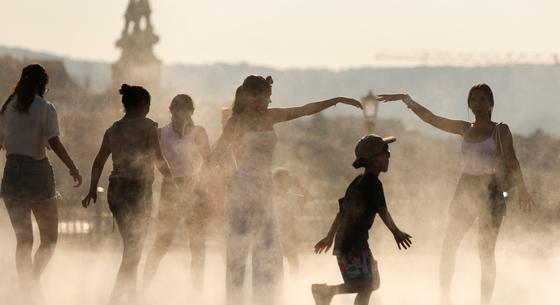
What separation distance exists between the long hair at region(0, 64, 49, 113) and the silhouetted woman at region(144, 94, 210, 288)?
1507mm

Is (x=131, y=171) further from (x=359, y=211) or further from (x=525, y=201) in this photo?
(x=525, y=201)

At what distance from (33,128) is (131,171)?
937 millimetres

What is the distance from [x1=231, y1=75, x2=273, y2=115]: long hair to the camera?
417 inches

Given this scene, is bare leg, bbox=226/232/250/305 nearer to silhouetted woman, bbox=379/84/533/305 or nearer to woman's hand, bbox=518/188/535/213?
silhouetted woman, bbox=379/84/533/305

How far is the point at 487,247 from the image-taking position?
468 inches

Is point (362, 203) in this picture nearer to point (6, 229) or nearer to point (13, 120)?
point (13, 120)

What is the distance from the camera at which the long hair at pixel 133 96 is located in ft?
37.2

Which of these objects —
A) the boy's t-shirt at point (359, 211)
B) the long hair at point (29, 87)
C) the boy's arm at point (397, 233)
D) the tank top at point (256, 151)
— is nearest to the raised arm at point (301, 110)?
the tank top at point (256, 151)

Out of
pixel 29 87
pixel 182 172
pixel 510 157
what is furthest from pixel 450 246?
pixel 29 87

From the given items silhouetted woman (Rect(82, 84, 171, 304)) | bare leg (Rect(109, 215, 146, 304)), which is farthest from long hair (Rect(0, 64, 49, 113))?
bare leg (Rect(109, 215, 146, 304))

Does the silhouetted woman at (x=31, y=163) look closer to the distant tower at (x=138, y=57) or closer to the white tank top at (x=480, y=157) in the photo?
the white tank top at (x=480, y=157)

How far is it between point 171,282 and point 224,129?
4154mm

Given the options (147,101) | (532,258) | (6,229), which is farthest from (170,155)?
(6,229)

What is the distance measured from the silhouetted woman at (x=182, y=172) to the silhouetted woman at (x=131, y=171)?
125 centimetres
